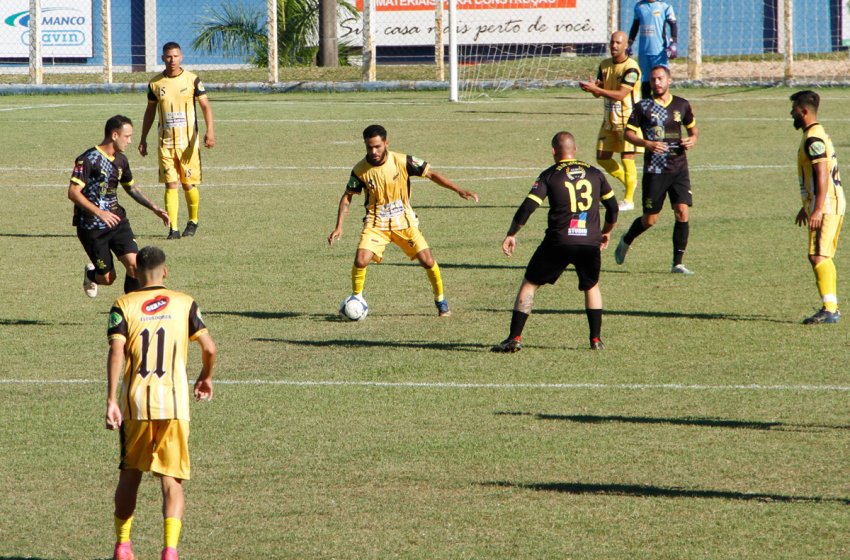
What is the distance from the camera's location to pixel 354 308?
42.8 ft

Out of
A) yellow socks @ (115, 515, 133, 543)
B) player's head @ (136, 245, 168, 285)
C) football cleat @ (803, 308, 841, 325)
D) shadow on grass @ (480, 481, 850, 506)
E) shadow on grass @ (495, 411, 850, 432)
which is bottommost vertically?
shadow on grass @ (480, 481, 850, 506)

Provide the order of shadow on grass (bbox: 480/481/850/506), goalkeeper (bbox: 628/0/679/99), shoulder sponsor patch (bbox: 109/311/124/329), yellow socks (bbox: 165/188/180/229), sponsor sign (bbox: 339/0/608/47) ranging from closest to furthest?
shoulder sponsor patch (bbox: 109/311/124/329), shadow on grass (bbox: 480/481/850/506), yellow socks (bbox: 165/188/180/229), goalkeeper (bbox: 628/0/679/99), sponsor sign (bbox: 339/0/608/47)

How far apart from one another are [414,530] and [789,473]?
2.46 m

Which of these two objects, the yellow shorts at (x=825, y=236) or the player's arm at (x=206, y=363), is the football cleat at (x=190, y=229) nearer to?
the yellow shorts at (x=825, y=236)

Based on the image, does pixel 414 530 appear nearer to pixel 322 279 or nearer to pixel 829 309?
pixel 829 309

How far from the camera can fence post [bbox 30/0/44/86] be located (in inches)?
1539

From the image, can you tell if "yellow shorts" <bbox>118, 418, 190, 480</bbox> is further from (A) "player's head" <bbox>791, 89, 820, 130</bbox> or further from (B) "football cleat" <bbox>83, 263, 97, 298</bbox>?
(A) "player's head" <bbox>791, 89, 820, 130</bbox>

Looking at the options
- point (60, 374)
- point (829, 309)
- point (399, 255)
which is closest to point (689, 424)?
point (829, 309)

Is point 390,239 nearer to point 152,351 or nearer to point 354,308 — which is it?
point 354,308

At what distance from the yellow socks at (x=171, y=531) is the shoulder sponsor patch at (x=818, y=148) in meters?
7.59

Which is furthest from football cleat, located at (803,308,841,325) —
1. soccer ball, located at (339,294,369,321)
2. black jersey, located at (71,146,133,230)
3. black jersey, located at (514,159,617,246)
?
black jersey, located at (71,146,133,230)

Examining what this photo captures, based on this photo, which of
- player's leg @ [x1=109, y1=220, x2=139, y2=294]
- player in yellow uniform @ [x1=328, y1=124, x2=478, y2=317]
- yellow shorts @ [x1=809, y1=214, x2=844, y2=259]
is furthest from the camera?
player in yellow uniform @ [x1=328, y1=124, x2=478, y2=317]

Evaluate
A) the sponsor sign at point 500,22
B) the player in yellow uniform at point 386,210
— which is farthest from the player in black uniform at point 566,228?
the sponsor sign at point 500,22

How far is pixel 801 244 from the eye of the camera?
16922 mm
